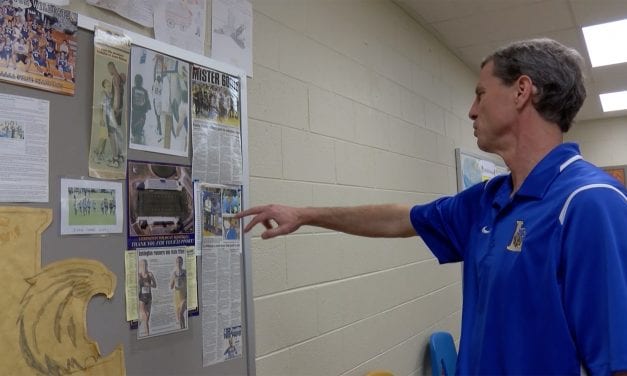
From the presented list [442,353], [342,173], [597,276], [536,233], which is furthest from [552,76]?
[442,353]

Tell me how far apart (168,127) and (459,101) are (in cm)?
293

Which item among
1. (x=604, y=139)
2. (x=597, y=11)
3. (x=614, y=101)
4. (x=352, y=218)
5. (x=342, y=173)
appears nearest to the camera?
(x=352, y=218)

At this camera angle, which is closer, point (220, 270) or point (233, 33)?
point (220, 270)

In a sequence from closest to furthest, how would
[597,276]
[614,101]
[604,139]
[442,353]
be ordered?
[597,276] → [442,353] → [614,101] → [604,139]

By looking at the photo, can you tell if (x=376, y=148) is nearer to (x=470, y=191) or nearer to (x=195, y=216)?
(x=470, y=191)

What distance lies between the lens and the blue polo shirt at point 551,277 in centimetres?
87

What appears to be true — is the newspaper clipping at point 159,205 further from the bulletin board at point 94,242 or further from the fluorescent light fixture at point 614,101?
the fluorescent light fixture at point 614,101

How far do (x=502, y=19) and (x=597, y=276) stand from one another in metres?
2.70

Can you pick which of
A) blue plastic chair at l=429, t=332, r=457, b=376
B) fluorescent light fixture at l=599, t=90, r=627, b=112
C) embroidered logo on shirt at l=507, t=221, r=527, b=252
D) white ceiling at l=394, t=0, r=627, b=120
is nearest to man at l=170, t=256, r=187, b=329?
embroidered logo on shirt at l=507, t=221, r=527, b=252

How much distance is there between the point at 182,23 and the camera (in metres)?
1.38

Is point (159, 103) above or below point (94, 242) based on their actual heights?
above

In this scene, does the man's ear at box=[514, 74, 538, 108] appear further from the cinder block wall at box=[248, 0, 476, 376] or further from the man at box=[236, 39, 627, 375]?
the cinder block wall at box=[248, 0, 476, 376]

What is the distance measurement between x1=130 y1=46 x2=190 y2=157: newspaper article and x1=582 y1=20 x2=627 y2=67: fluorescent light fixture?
3.17m

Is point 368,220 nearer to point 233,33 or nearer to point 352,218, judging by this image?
point 352,218
